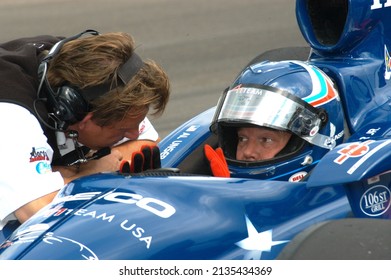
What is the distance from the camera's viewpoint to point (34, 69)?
162 inches

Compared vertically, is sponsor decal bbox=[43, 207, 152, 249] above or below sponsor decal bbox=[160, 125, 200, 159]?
above

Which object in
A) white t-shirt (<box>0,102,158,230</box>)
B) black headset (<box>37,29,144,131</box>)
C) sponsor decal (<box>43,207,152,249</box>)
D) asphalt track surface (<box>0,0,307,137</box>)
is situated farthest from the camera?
asphalt track surface (<box>0,0,307,137</box>)

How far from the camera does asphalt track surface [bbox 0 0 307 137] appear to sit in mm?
8070

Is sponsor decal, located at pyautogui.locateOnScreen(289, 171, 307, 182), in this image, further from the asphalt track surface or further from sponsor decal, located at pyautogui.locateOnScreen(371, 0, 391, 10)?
the asphalt track surface

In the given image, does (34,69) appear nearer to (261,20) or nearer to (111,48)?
(111,48)

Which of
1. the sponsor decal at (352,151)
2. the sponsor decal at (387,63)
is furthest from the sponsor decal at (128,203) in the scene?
the sponsor decal at (387,63)

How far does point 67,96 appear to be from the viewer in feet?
13.0

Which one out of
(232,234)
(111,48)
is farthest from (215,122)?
(232,234)

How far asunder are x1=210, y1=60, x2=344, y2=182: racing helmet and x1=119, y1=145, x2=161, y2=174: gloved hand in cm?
41

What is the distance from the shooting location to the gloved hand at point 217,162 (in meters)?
4.19

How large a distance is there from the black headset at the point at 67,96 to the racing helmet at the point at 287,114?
0.49 meters

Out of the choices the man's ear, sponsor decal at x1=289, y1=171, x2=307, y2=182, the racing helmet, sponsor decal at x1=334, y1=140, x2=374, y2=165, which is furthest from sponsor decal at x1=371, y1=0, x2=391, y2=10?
the man's ear

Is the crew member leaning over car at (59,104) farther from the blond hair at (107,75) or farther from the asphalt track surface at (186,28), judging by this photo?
the asphalt track surface at (186,28)

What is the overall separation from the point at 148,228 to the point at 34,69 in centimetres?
105
